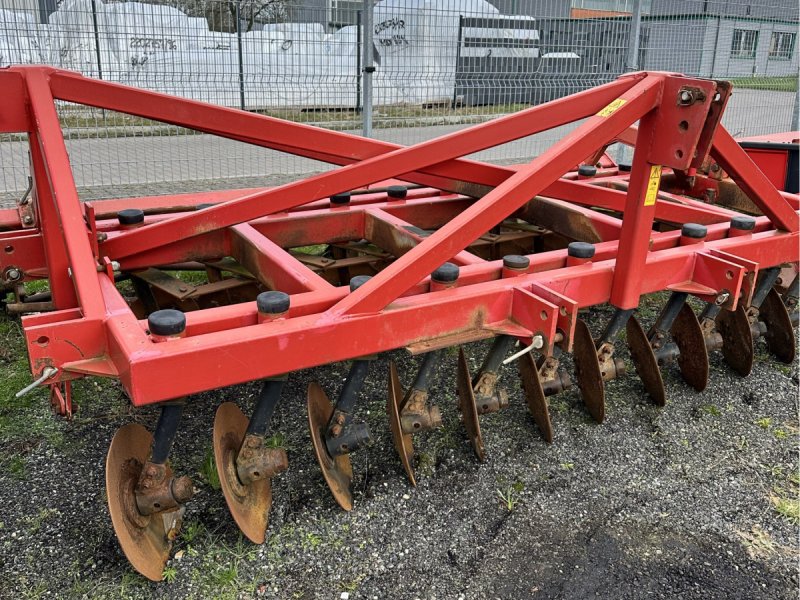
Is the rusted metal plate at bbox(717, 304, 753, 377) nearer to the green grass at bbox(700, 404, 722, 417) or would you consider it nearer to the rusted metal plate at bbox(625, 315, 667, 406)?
the green grass at bbox(700, 404, 722, 417)

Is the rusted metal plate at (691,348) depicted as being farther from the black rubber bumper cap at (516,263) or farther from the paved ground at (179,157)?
the paved ground at (179,157)

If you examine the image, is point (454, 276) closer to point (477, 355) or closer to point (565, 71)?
point (477, 355)

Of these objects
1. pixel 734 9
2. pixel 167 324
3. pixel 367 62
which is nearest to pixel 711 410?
pixel 167 324

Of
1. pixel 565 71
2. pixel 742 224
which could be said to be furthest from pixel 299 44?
pixel 742 224

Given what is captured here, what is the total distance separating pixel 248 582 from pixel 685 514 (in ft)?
4.71

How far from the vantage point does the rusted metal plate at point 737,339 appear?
321 centimetres

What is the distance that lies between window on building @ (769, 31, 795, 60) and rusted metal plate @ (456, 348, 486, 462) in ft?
35.0

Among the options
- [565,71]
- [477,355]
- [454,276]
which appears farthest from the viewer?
[565,71]

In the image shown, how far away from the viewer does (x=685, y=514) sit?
2391 mm

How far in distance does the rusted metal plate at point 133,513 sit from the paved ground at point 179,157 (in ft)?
15.7

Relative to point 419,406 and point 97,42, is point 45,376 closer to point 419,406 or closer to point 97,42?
point 419,406

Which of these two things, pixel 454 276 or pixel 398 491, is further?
pixel 398 491

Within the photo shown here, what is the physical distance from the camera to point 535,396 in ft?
8.91

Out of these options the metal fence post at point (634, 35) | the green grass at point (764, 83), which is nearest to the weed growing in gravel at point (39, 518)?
the metal fence post at point (634, 35)
